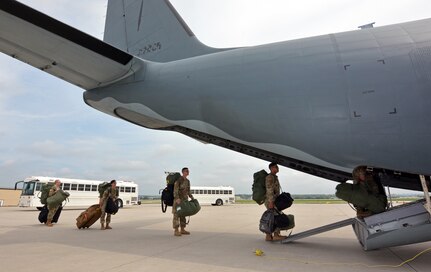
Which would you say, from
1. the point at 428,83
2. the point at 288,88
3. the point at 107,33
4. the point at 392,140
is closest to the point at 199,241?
the point at 288,88

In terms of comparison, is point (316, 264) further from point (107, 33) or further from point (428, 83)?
point (107, 33)

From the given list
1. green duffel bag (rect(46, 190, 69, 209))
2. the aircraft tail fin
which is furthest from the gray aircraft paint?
green duffel bag (rect(46, 190, 69, 209))

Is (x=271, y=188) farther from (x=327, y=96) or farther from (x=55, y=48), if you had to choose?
(x=55, y=48)

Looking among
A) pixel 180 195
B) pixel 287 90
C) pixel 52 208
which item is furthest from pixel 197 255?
pixel 52 208

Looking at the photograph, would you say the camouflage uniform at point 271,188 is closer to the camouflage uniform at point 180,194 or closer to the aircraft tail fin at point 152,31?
the camouflage uniform at point 180,194

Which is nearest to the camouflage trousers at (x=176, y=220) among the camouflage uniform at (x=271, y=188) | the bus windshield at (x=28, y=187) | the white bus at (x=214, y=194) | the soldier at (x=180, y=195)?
the soldier at (x=180, y=195)

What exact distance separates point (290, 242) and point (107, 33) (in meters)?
8.39

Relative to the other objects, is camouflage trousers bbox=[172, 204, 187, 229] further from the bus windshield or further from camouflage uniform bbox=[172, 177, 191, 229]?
the bus windshield

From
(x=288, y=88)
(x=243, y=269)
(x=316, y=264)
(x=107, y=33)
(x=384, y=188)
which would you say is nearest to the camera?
(x=243, y=269)

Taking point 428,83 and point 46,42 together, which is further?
point 46,42

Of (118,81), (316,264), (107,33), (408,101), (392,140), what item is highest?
(107,33)

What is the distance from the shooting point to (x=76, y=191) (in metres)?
22.7

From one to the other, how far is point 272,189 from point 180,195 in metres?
2.66

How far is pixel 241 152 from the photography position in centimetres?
668
